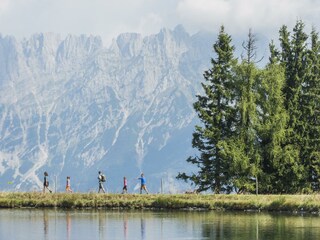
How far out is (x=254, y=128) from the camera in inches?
2918

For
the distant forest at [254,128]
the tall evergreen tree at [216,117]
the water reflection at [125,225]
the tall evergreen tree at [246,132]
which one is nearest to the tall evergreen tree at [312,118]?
the distant forest at [254,128]

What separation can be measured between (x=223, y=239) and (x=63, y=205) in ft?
Result: 78.3

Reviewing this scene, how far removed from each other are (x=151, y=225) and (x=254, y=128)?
27855mm

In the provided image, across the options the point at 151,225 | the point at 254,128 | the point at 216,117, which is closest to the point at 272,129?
the point at 254,128

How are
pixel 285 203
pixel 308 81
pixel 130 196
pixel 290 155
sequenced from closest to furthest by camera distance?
pixel 285 203 < pixel 130 196 < pixel 290 155 < pixel 308 81

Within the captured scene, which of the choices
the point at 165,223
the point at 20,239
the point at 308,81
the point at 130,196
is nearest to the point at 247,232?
the point at 165,223

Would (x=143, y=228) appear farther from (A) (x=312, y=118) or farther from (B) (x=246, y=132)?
(A) (x=312, y=118)

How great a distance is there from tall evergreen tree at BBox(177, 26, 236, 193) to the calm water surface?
1582cm

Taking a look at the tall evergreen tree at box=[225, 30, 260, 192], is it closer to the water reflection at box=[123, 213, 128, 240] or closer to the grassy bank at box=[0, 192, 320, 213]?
the grassy bank at box=[0, 192, 320, 213]

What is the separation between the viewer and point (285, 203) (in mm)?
59438

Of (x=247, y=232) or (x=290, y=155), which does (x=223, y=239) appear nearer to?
(x=247, y=232)

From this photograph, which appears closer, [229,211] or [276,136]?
[229,211]

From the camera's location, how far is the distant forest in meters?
73.0

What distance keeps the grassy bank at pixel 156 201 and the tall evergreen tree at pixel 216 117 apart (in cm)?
1088
